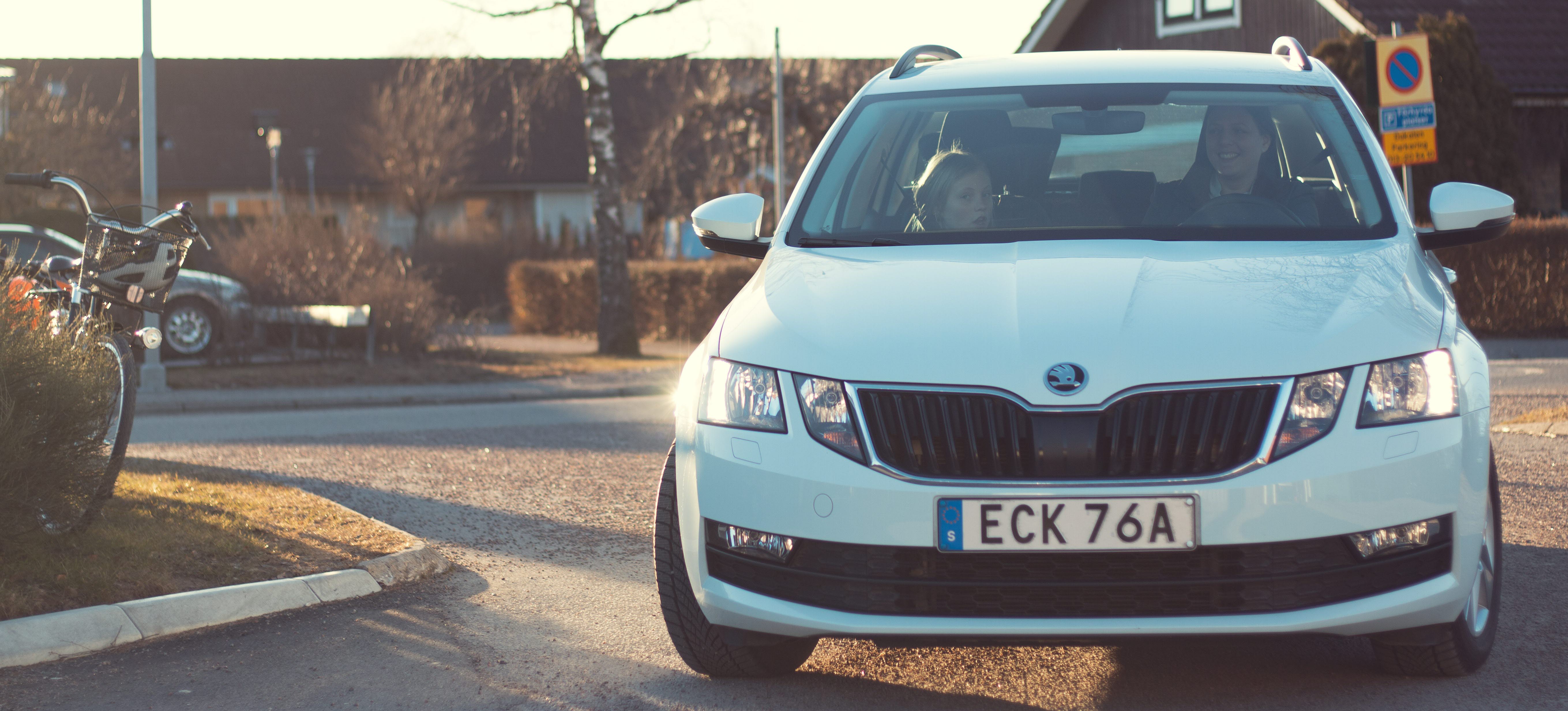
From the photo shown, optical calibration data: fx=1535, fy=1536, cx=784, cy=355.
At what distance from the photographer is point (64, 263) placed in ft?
22.5

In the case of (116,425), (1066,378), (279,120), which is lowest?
(116,425)

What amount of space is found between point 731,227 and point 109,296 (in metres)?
3.01

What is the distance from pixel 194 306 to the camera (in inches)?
699

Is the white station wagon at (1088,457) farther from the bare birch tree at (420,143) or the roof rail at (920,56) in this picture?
the bare birch tree at (420,143)

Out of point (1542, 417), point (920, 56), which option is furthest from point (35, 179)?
point (1542, 417)

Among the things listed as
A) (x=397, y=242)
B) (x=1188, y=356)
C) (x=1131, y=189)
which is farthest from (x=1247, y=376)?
(x=397, y=242)

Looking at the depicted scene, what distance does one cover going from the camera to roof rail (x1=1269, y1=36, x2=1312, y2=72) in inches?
203

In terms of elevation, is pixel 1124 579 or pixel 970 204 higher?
pixel 970 204

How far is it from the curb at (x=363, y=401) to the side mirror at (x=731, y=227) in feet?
31.8

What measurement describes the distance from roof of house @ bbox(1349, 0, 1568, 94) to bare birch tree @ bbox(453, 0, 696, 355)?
1124 cm

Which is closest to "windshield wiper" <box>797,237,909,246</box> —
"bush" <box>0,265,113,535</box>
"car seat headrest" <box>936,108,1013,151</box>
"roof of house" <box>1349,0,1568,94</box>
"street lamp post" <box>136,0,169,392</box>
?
"car seat headrest" <box>936,108,1013,151</box>

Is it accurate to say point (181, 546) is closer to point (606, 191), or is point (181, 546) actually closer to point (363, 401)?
point (363, 401)

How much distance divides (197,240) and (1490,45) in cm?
2186

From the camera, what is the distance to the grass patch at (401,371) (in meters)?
15.5
